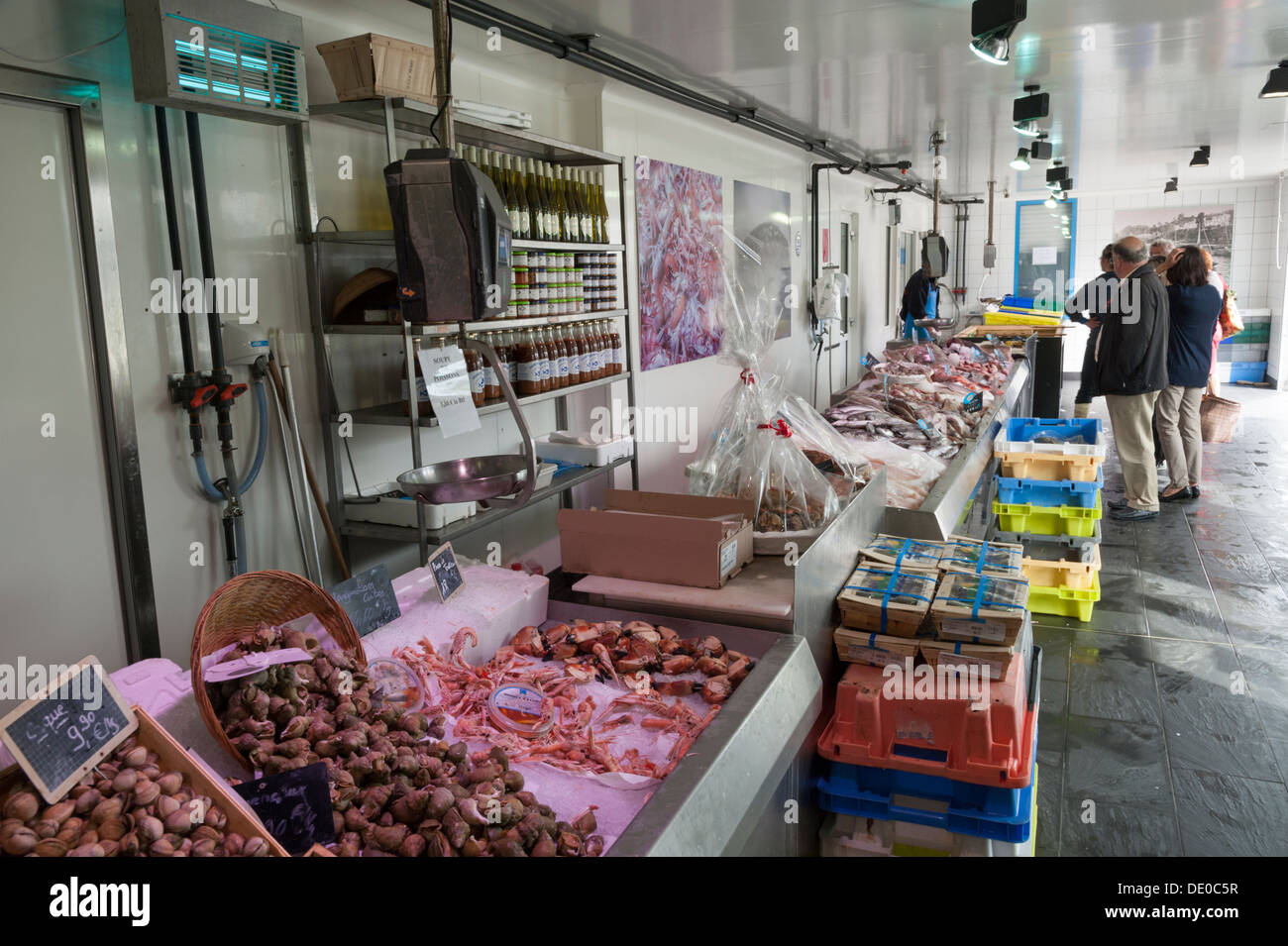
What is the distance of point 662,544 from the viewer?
102 inches

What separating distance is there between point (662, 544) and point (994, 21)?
209 cm

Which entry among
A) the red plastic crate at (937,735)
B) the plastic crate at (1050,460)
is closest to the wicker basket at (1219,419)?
the plastic crate at (1050,460)

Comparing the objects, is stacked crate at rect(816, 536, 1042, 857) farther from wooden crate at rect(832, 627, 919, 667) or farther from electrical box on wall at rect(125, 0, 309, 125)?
electrical box on wall at rect(125, 0, 309, 125)

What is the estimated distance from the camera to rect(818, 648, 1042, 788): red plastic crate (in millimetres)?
2463

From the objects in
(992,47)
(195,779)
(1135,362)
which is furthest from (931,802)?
(1135,362)

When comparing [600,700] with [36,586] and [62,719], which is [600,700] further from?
[36,586]

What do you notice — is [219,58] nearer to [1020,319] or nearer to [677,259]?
[677,259]

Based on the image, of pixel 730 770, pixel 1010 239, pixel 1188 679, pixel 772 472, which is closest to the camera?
pixel 730 770

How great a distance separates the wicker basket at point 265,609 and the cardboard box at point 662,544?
2.78 feet

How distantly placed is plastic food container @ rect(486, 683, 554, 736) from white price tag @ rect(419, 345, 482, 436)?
2.92 ft

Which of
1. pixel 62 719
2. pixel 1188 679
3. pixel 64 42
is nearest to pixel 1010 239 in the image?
pixel 1188 679

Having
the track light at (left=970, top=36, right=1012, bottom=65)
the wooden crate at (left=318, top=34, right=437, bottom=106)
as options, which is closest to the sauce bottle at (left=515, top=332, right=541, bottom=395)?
the wooden crate at (left=318, top=34, right=437, bottom=106)

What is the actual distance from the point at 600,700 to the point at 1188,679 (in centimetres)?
314
